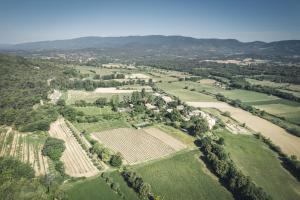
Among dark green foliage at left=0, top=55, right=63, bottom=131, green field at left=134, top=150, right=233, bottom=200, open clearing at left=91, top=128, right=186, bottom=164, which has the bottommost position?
open clearing at left=91, top=128, right=186, bottom=164

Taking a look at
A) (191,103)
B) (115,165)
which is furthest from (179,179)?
(191,103)

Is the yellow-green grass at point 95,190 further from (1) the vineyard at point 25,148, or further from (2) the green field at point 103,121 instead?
(2) the green field at point 103,121

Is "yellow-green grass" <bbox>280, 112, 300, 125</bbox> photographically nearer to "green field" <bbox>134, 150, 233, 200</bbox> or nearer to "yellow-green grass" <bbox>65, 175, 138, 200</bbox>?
"green field" <bbox>134, 150, 233, 200</bbox>

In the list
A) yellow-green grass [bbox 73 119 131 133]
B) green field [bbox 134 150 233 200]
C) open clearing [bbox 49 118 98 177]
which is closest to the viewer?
green field [bbox 134 150 233 200]

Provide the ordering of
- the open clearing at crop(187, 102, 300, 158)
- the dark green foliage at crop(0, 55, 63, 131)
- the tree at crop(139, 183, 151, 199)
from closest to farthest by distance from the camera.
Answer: the tree at crop(139, 183, 151, 199)
the open clearing at crop(187, 102, 300, 158)
the dark green foliage at crop(0, 55, 63, 131)

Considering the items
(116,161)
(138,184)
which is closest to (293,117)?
(116,161)

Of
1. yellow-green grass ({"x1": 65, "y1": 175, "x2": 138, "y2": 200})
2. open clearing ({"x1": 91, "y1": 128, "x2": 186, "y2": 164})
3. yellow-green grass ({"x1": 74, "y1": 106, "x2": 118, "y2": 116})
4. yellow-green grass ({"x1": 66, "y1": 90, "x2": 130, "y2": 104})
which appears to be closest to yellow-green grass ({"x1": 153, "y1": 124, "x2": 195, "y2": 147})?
open clearing ({"x1": 91, "y1": 128, "x2": 186, "y2": 164})

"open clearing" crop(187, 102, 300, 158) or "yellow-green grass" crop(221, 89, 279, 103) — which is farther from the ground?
"open clearing" crop(187, 102, 300, 158)
